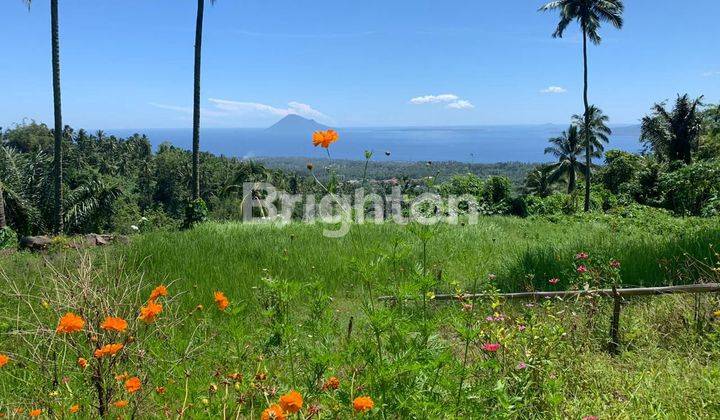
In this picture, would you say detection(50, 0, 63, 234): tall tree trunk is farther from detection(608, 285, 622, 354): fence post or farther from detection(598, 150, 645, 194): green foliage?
detection(598, 150, 645, 194): green foliage

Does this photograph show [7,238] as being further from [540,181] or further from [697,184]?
[540,181]

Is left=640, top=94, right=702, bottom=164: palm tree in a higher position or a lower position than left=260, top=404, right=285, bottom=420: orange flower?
→ higher

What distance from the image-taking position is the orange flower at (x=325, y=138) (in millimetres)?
2186

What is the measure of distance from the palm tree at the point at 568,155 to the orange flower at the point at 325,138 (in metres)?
38.1

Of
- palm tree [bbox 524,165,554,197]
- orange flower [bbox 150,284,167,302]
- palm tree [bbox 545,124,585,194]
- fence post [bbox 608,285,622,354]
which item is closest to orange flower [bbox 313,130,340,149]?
orange flower [bbox 150,284,167,302]

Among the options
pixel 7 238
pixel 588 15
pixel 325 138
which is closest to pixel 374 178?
pixel 325 138

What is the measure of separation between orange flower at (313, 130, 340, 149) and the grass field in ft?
1.77

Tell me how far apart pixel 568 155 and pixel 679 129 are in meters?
8.11

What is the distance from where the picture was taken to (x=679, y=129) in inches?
1213

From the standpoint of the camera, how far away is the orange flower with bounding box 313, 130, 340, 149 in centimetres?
219

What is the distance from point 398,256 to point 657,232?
8547 millimetres

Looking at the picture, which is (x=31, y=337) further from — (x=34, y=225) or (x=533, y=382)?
(x=34, y=225)

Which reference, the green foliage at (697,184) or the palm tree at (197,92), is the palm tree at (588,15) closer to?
the green foliage at (697,184)

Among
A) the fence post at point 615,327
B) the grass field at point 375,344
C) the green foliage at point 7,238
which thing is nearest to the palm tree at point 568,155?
the grass field at point 375,344
